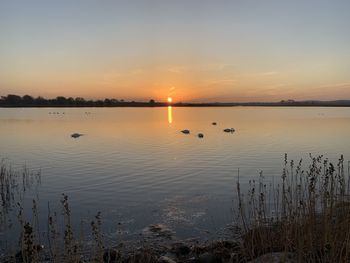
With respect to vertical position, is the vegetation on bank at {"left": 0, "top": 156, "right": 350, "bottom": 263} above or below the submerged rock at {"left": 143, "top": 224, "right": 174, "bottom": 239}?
above

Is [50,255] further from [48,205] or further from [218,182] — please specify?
[218,182]

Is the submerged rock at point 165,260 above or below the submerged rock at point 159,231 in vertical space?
above

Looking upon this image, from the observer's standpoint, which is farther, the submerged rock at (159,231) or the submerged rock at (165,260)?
the submerged rock at (159,231)

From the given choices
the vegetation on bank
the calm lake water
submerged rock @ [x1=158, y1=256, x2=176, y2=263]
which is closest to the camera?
the vegetation on bank

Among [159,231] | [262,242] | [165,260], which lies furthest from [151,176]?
[262,242]

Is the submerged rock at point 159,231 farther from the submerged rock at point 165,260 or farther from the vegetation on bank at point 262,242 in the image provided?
the submerged rock at point 165,260

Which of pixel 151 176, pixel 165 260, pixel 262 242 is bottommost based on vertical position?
pixel 151 176

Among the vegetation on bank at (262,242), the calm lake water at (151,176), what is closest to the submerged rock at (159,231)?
the calm lake water at (151,176)

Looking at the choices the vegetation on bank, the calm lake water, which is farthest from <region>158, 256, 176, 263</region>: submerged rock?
the calm lake water

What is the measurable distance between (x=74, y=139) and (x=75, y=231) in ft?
101

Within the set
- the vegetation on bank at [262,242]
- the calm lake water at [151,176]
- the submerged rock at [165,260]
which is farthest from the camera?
the calm lake water at [151,176]

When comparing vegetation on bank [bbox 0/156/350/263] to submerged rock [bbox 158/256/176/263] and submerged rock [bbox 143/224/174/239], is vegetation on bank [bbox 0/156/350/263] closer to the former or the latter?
submerged rock [bbox 158/256/176/263]

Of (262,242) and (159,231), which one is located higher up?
(262,242)

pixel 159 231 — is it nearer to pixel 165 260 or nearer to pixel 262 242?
pixel 165 260
